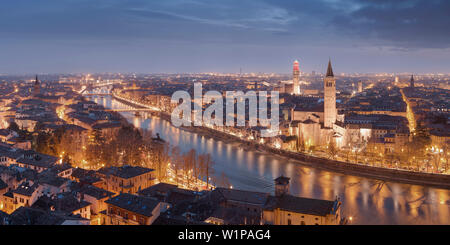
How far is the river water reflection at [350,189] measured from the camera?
5.27 meters

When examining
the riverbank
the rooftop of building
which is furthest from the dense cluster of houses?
the riverbank

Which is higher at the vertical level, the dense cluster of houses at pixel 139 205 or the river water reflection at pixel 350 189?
the dense cluster of houses at pixel 139 205

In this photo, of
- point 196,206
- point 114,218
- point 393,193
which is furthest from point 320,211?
point 393,193

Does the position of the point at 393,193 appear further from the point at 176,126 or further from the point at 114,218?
the point at 176,126

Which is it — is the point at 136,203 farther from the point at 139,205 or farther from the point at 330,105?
the point at 330,105

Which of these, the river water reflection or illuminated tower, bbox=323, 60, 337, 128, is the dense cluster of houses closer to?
the river water reflection

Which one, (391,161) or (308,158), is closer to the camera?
(391,161)

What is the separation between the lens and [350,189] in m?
6.57

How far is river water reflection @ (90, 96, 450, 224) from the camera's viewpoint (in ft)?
17.3

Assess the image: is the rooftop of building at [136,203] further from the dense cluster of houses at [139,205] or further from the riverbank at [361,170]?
the riverbank at [361,170]

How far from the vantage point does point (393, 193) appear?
6363 mm

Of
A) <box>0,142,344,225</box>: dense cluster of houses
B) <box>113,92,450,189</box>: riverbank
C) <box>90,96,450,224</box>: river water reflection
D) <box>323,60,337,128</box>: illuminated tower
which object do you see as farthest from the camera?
<box>323,60,337,128</box>: illuminated tower

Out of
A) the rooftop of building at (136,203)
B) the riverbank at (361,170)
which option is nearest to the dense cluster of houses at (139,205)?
the rooftop of building at (136,203)

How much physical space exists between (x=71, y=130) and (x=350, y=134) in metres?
7.31
